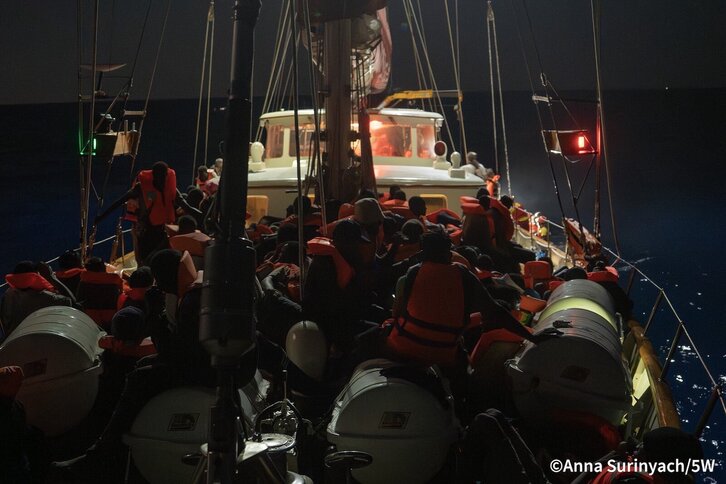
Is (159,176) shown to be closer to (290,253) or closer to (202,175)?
(290,253)

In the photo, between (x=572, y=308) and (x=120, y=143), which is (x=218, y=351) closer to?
(x=572, y=308)

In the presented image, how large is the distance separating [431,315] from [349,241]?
32.8 inches

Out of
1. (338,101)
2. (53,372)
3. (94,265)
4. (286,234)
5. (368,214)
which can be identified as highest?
(338,101)

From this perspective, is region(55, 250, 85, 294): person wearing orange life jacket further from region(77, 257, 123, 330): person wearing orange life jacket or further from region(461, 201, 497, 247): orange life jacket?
region(461, 201, 497, 247): orange life jacket

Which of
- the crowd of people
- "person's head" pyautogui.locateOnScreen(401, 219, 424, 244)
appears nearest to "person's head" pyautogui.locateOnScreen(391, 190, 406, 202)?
the crowd of people

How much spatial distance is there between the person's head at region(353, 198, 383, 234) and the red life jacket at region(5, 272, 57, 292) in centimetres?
242

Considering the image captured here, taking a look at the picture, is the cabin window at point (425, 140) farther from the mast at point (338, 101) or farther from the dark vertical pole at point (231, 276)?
the dark vertical pole at point (231, 276)

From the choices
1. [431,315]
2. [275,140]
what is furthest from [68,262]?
[275,140]

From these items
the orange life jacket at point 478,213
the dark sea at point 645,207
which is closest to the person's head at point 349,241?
the orange life jacket at point 478,213

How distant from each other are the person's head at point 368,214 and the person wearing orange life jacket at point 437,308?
145cm

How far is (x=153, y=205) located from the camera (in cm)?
815

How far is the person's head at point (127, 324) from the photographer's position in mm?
4816

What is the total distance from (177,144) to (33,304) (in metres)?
80.6

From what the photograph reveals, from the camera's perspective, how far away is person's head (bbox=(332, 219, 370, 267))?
4918 millimetres
